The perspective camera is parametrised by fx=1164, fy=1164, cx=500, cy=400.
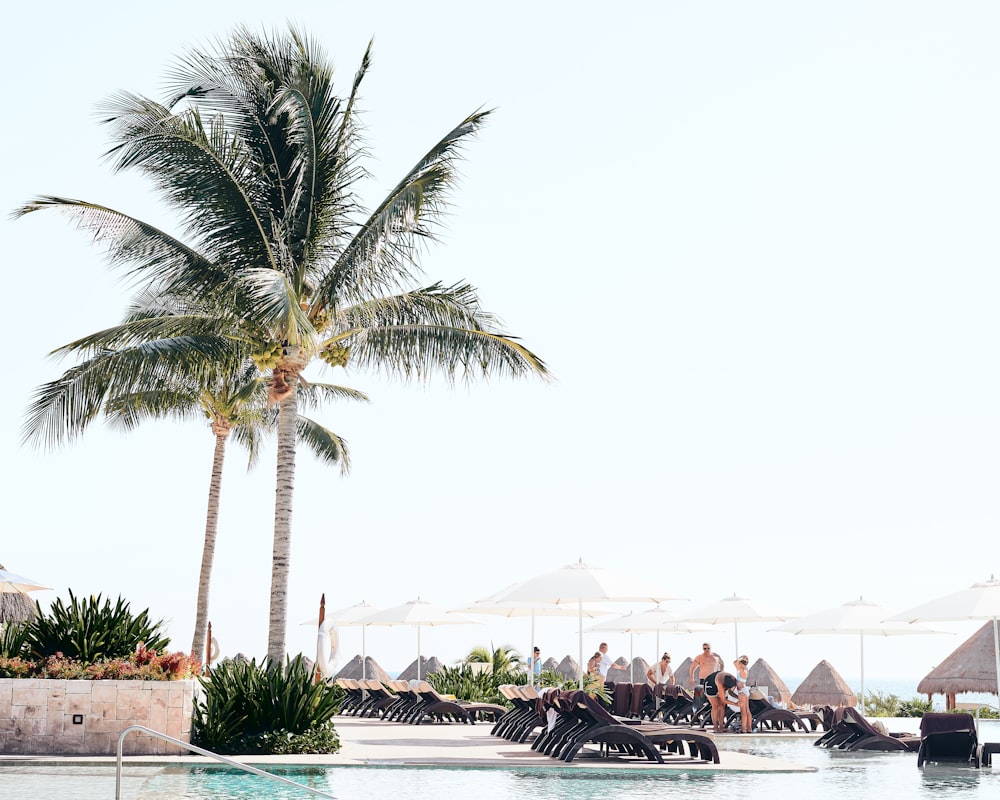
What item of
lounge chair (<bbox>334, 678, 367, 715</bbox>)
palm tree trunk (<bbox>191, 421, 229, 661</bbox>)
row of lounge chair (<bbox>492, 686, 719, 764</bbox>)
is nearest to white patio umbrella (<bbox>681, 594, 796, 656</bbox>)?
lounge chair (<bbox>334, 678, 367, 715</bbox>)

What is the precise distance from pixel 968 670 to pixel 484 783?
631 inches

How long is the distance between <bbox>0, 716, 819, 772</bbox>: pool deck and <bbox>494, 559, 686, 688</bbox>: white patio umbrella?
7.12 feet

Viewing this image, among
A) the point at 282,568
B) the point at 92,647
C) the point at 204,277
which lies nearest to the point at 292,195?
the point at 204,277

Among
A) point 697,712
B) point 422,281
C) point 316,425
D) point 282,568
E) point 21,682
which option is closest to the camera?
point 21,682

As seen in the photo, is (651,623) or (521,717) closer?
(521,717)

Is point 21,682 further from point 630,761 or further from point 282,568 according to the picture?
point 630,761

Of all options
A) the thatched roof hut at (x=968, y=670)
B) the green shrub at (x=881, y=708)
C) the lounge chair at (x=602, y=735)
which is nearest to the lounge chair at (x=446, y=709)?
the lounge chair at (x=602, y=735)

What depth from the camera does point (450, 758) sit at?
1315 centimetres

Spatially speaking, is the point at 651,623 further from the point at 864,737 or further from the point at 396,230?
the point at 396,230

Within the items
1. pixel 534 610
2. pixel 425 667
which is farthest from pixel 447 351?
pixel 425 667

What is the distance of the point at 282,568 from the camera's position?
15188mm

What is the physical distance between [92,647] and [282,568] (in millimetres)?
2604

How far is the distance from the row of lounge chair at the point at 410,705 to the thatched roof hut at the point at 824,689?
9789mm

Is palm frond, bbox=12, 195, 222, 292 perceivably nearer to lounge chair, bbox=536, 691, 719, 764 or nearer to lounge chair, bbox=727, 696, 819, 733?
lounge chair, bbox=536, 691, 719, 764
